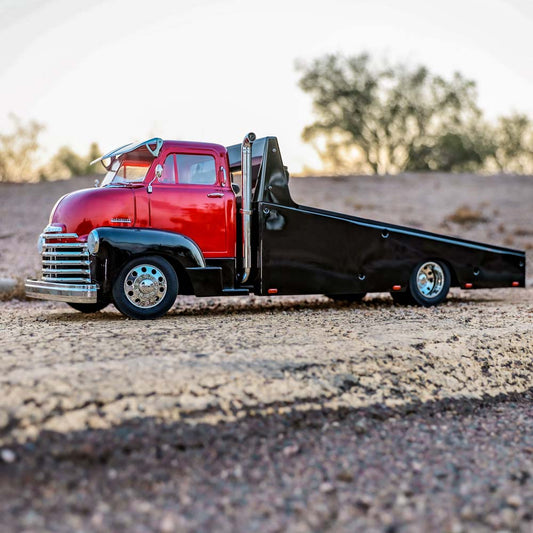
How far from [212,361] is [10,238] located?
655 inches

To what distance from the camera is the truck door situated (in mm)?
8961

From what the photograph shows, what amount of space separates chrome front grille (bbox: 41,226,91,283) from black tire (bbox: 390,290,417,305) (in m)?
5.11

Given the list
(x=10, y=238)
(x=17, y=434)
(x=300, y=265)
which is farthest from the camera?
(x=10, y=238)

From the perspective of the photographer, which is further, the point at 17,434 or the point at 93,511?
the point at 17,434

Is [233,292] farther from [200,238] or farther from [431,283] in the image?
[431,283]

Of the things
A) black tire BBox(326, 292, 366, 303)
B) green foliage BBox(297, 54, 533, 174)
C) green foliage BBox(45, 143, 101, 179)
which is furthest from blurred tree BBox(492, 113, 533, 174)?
black tire BBox(326, 292, 366, 303)

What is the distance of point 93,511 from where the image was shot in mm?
4172

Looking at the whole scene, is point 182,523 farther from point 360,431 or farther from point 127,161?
point 127,161

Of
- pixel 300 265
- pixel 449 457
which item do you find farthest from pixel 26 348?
pixel 300 265

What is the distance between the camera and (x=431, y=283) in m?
11.2

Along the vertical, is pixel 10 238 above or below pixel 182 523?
above

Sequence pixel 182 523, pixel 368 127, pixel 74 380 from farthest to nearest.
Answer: pixel 368 127
pixel 74 380
pixel 182 523

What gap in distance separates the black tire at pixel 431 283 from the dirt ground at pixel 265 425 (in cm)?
238

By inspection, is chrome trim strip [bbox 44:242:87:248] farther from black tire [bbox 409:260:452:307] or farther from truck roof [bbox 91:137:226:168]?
black tire [bbox 409:260:452:307]
